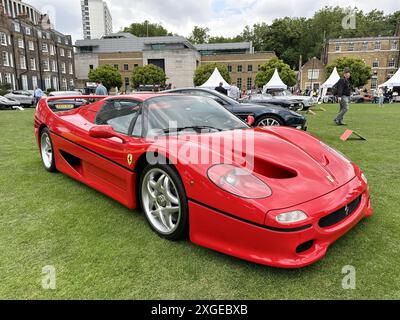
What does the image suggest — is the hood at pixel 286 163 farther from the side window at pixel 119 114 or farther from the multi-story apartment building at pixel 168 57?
the multi-story apartment building at pixel 168 57

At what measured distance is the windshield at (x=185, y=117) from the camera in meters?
2.96

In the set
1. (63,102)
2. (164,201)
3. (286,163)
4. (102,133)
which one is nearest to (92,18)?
(63,102)

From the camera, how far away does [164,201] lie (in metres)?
2.61

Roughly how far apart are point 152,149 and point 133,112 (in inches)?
30.4

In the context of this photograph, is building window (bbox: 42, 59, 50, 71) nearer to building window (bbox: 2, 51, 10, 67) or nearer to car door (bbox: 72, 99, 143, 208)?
building window (bbox: 2, 51, 10, 67)

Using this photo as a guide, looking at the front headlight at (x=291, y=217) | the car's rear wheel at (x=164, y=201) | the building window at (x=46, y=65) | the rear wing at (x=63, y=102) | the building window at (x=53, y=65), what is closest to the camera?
the front headlight at (x=291, y=217)

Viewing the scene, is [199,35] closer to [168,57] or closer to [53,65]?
[168,57]

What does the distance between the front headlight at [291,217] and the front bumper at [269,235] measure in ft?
0.14

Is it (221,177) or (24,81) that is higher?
(24,81)

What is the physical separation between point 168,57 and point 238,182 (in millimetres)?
66971

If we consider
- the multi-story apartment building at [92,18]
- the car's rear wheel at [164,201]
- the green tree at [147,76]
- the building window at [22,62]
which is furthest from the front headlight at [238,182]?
the multi-story apartment building at [92,18]

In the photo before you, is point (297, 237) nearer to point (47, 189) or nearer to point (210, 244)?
point (210, 244)

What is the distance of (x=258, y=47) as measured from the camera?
85250 mm
